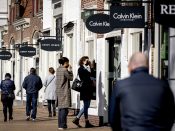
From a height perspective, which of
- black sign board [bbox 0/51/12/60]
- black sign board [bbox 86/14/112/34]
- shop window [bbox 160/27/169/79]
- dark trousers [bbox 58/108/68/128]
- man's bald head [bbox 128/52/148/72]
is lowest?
dark trousers [bbox 58/108/68/128]

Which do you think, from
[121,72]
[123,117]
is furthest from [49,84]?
[123,117]

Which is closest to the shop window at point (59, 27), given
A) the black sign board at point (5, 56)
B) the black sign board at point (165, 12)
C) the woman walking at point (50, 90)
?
the woman walking at point (50, 90)

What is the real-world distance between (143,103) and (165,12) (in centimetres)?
550

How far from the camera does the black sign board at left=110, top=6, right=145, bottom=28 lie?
14195 mm

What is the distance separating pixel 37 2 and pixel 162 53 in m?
18.2

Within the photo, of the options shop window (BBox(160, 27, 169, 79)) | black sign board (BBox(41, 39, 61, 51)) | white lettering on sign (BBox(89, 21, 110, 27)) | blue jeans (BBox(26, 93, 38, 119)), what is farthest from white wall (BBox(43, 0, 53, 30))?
shop window (BBox(160, 27, 169, 79))

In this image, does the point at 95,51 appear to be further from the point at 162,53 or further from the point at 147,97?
the point at 147,97

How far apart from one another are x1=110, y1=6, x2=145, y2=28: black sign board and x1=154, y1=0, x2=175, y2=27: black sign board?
2180 mm

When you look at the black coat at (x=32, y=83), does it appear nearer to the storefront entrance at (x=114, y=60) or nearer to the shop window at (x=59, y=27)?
the storefront entrance at (x=114, y=60)

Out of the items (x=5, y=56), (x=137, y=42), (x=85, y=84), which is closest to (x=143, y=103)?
(x=137, y=42)

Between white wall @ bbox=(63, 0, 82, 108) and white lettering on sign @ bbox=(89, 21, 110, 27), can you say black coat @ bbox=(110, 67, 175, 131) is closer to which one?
white lettering on sign @ bbox=(89, 21, 110, 27)

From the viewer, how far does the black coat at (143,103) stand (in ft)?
22.1

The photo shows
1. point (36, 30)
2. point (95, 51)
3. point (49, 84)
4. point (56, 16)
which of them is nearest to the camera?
point (95, 51)

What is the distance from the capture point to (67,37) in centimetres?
2498
